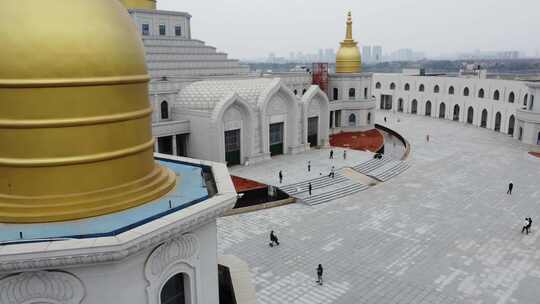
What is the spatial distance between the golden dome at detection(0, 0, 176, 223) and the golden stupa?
45242 mm

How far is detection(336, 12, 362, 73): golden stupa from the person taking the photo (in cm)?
5159

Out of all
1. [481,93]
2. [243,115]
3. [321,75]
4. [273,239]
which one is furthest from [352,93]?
[273,239]

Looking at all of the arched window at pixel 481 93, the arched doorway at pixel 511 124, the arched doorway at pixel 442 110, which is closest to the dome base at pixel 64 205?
the arched doorway at pixel 511 124

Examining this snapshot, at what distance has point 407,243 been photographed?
21703 millimetres

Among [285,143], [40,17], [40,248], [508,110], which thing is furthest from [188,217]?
[508,110]

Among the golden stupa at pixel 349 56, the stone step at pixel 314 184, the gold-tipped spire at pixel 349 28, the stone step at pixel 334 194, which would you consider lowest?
the stone step at pixel 334 194

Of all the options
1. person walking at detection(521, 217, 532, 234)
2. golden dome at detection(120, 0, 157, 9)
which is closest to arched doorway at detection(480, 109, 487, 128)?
person walking at detection(521, 217, 532, 234)

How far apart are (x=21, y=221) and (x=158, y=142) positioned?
26382 mm

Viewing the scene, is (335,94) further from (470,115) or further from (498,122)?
(470,115)

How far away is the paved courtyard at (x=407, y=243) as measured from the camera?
17.4 meters

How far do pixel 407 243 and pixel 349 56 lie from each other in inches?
1346

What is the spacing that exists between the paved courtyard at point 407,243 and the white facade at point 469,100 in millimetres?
12858

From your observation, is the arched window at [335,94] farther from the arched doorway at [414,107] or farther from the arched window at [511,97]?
the arched doorway at [414,107]

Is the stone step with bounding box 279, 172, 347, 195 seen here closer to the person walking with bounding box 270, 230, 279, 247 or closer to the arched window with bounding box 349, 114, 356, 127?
the person walking with bounding box 270, 230, 279, 247
